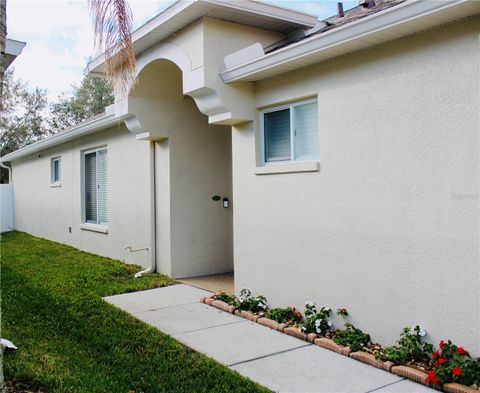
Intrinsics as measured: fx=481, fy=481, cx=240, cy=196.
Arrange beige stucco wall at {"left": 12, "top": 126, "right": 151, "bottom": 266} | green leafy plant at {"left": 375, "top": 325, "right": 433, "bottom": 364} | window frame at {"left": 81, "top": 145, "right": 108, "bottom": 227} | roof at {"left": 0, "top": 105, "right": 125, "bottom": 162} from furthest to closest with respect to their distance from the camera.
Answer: window frame at {"left": 81, "top": 145, "right": 108, "bottom": 227}, roof at {"left": 0, "top": 105, "right": 125, "bottom": 162}, beige stucco wall at {"left": 12, "top": 126, "right": 151, "bottom": 266}, green leafy plant at {"left": 375, "top": 325, "right": 433, "bottom": 364}

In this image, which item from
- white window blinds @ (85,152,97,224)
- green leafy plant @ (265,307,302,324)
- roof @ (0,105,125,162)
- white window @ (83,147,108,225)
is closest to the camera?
green leafy plant @ (265,307,302,324)

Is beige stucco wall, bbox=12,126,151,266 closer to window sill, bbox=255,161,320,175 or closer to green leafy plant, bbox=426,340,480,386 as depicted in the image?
window sill, bbox=255,161,320,175

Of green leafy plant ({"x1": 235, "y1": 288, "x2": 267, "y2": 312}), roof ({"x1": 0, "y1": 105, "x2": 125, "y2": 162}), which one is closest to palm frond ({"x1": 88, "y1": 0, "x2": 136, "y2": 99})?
green leafy plant ({"x1": 235, "y1": 288, "x2": 267, "y2": 312})

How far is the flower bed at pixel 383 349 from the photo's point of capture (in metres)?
3.95

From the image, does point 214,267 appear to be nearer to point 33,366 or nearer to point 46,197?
point 33,366

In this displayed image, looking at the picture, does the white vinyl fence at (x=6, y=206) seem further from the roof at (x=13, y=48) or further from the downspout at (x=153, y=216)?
the roof at (x=13, y=48)

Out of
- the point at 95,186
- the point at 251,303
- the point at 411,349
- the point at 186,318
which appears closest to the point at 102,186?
the point at 95,186

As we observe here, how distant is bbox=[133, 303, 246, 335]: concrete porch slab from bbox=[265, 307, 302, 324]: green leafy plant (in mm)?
413

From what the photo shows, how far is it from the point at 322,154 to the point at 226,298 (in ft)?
8.83

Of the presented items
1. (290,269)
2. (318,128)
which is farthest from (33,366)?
(318,128)

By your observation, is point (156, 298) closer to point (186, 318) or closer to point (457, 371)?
point (186, 318)

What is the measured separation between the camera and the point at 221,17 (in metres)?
6.60

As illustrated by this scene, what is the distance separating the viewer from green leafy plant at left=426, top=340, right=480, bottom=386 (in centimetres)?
391

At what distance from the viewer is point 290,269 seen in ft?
19.9
